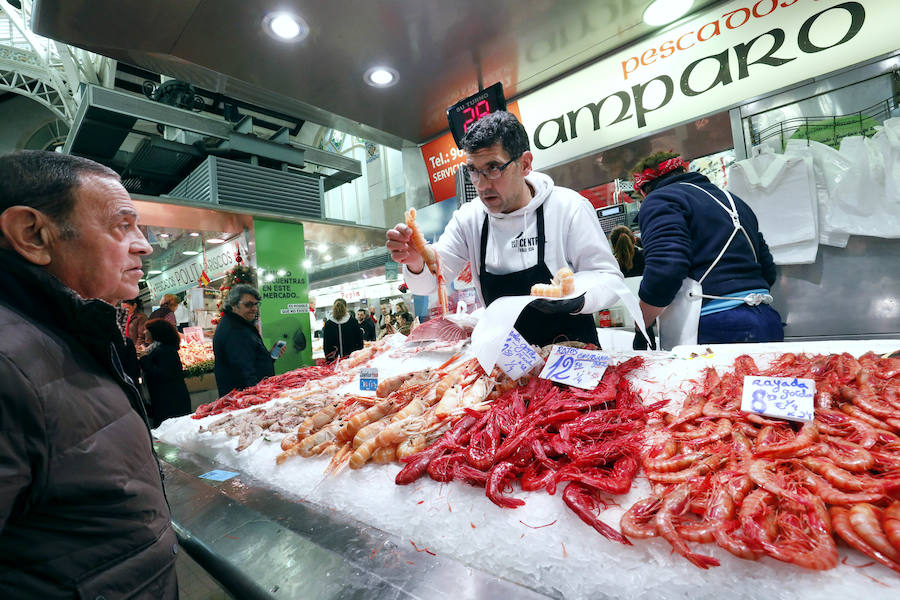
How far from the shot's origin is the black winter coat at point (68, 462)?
31.8 inches

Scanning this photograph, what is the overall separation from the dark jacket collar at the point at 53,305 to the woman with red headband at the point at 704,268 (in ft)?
8.06

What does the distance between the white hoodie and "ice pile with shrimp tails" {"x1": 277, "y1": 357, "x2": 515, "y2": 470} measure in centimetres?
63

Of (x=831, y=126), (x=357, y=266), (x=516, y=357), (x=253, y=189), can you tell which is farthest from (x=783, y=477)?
(x=357, y=266)

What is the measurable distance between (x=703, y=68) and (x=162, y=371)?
652cm

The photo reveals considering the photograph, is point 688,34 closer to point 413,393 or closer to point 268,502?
point 413,393

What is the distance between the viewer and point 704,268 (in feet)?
8.12

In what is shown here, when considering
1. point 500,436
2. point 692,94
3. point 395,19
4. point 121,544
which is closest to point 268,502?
point 121,544

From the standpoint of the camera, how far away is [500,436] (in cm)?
149

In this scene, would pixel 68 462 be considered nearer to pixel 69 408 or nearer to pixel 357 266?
pixel 69 408

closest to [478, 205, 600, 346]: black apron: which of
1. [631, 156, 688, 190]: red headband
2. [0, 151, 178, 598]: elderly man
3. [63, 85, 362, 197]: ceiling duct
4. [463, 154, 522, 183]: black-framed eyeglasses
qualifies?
[463, 154, 522, 183]: black-framed eyeglasses

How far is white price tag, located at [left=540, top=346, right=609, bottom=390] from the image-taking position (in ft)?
5.28

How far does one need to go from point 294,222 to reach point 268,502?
625cm

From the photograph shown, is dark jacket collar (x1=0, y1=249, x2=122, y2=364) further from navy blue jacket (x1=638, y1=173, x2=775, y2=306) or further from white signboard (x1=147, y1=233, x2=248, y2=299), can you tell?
white signboard (x1=147, y1=233, x2=248, y2=299)

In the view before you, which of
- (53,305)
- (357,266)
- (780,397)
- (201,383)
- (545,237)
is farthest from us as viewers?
(357,266)
